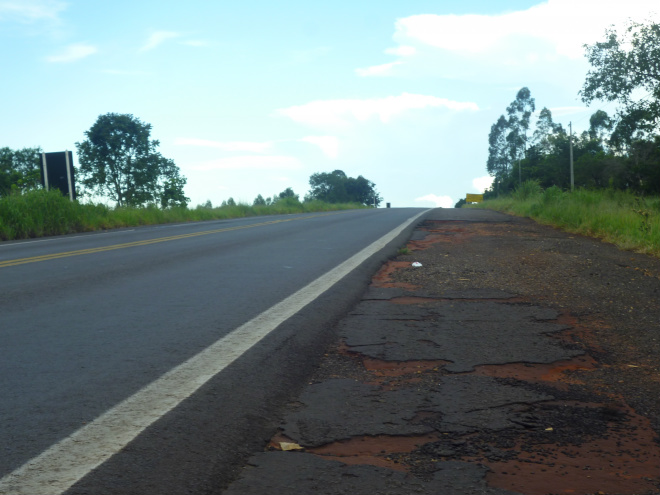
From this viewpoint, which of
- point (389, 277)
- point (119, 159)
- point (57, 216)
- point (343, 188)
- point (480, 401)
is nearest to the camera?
point (480, 401)

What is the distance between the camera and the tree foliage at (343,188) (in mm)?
130750

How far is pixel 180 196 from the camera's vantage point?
180ft

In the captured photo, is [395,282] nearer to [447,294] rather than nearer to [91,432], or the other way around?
[447,294]

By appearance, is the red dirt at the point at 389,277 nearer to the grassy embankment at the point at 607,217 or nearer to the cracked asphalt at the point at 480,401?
the cracked asphalt at the point at 480,401

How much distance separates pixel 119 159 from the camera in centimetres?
5247

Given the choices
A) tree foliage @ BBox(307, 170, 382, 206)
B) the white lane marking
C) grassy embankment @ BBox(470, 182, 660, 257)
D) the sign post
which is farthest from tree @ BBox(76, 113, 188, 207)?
tree foliage @ BBox(307, 170, 382, 206)

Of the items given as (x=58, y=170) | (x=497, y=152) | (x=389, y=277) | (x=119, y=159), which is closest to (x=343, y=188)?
(x=497, y=152)

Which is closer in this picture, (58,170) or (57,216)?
(57,216)

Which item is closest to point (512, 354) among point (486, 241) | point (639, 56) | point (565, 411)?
point (565, 411)

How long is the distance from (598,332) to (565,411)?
188cm

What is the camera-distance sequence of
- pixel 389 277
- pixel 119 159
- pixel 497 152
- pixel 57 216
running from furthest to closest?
pixel 497 152 → pixel 119 159 → pixel 57 216 → pixel 389 277

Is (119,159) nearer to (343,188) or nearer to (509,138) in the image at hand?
(509,138)

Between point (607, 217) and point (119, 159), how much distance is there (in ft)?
147

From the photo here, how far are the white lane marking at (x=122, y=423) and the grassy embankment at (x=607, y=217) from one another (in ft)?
25.1
